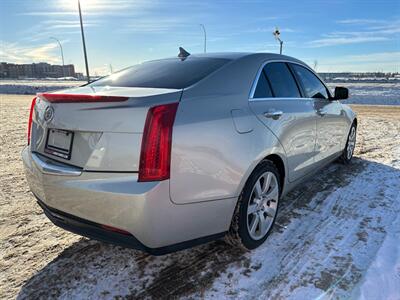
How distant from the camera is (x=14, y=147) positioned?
20.9 feet

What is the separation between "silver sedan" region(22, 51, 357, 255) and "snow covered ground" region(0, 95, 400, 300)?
0.95ft

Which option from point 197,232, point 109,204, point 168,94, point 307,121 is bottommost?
point 197,232

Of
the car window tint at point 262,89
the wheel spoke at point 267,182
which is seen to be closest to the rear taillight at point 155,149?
the car window tint at point 262,89

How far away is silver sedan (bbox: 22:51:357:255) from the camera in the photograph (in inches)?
78.4

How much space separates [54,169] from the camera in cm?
224

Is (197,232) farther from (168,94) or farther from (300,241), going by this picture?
(300,241)

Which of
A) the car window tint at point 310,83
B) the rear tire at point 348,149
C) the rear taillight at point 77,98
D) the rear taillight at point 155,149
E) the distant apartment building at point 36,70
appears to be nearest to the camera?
the rear taillight at point 155,149

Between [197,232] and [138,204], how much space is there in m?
0.52

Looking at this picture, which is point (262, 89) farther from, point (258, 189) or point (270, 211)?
point (270, 211)

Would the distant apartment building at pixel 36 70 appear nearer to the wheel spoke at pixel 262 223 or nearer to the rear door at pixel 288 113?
the rear door at pixel 288 113

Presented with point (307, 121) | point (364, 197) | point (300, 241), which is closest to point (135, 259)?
point (300, 241)

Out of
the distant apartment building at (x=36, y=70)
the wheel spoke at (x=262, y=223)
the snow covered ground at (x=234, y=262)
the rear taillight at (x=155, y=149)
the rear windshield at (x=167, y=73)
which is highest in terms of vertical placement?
the distant apartment building at (x=36, y=70)

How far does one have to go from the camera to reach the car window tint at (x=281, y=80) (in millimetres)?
3105

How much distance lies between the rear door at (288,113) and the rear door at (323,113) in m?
0.18
